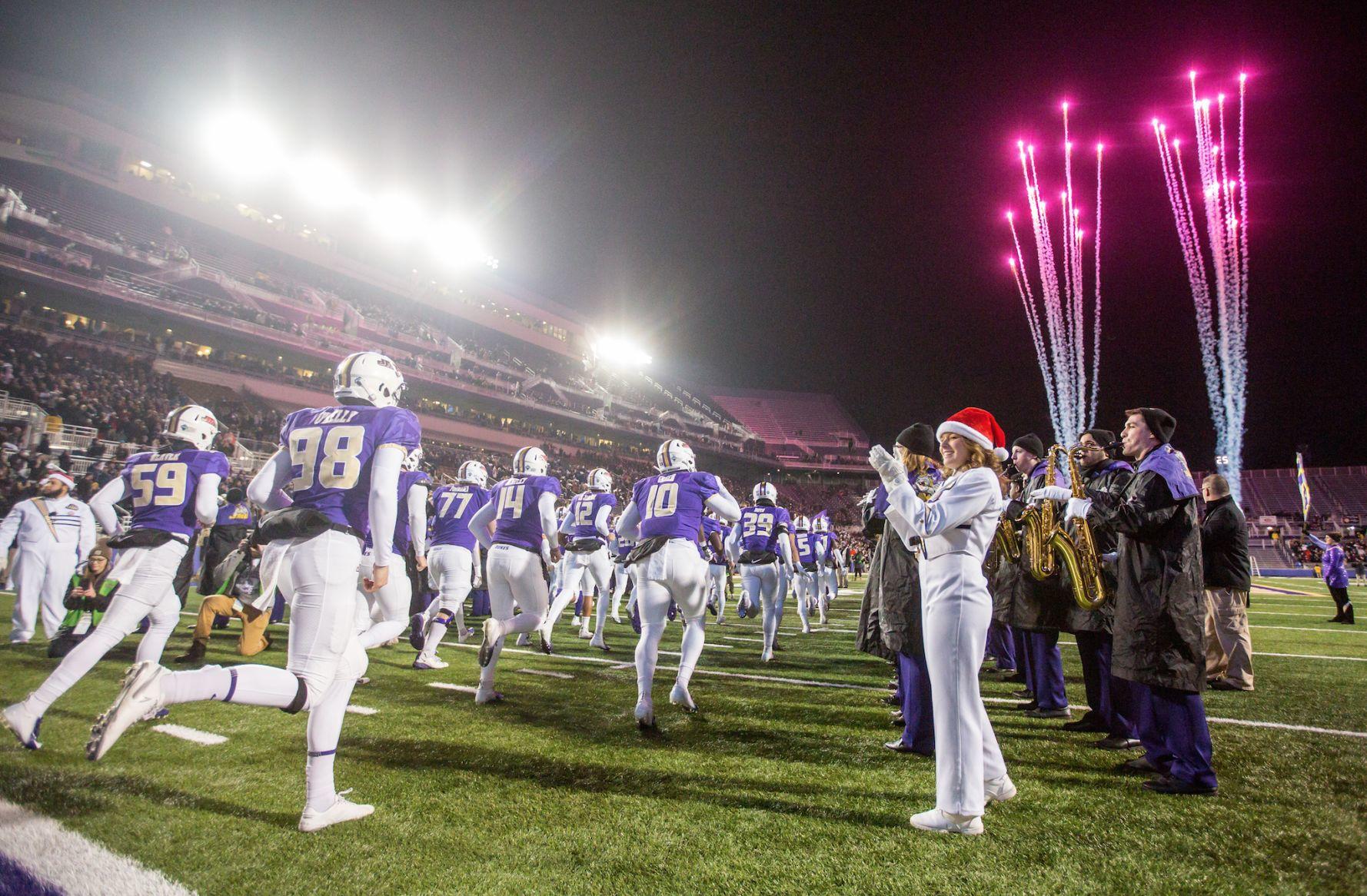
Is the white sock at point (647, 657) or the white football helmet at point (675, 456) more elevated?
the white football helmet at point (675, 456)

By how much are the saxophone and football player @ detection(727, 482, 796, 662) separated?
12.8 ft

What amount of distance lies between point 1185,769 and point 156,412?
27.7m

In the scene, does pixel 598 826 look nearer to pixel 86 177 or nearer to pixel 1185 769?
pixel 1185 769

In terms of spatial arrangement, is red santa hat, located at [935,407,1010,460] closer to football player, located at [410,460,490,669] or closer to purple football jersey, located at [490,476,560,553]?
purple football jersey, located at [490,476,560,553]

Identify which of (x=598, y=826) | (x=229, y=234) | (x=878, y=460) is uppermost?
(x=229, y=234)

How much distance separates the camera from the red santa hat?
325 centimetres

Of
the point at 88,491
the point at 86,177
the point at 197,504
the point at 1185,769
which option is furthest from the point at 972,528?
the point at 86,177

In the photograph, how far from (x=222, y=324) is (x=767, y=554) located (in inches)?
1312

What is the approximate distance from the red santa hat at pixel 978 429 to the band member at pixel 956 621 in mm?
157

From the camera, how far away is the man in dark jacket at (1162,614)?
138 inches

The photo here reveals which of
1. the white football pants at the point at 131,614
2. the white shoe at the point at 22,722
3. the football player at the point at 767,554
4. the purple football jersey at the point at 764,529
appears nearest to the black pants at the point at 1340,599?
the football player at the point at 767,554

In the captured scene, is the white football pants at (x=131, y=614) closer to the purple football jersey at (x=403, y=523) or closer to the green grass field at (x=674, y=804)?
the green grass field at (x=674, y=804)

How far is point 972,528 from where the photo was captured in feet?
10.1

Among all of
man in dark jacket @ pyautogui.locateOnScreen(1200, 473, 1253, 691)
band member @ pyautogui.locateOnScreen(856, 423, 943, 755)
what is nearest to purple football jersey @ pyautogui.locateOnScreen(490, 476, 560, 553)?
band member @ pyautogui.locateOnScreen(856, 423, 943, 755)
